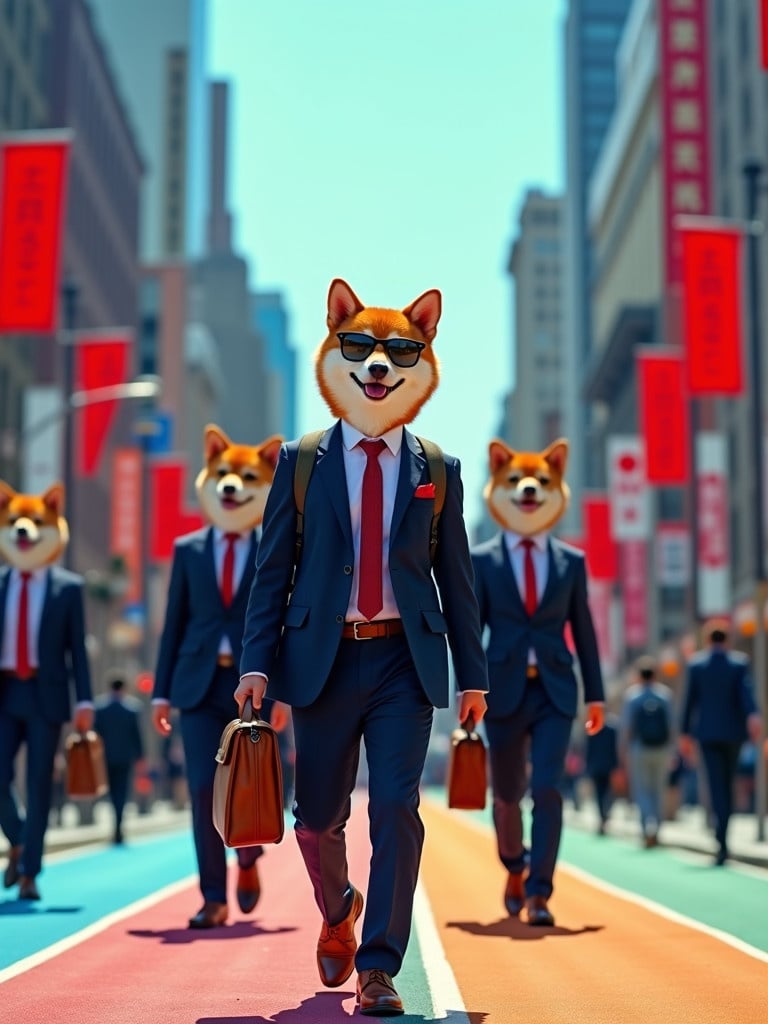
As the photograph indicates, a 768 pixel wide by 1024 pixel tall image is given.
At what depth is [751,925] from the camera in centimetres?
1155

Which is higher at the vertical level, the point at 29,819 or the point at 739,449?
the point at 739,449

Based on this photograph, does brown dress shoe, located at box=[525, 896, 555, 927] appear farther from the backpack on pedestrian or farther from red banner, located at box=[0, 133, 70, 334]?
red banner, located at box=[0, 133, 70, 334]

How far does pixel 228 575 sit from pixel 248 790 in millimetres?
4146

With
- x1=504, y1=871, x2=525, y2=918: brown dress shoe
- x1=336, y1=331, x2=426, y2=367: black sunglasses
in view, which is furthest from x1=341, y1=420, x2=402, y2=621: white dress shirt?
x1=504, y1=871, x2=525, y2=918: brown dress shoe

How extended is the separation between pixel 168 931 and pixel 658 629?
73.8 m

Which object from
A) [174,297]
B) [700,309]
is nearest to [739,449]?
[700,309]

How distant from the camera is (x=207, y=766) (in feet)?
35.3

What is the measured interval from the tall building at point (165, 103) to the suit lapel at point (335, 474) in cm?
15568

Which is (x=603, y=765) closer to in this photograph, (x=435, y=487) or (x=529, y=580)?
(x=529, y=580)

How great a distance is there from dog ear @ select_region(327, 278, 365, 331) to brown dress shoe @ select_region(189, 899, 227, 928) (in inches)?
159

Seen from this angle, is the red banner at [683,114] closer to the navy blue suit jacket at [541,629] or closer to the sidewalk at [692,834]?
the sidewalk at [692,834]

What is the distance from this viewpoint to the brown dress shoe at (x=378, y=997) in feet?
23.3

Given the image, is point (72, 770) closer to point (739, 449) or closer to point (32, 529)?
point (32, 529)

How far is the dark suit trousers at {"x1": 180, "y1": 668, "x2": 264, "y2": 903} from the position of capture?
10.7m
